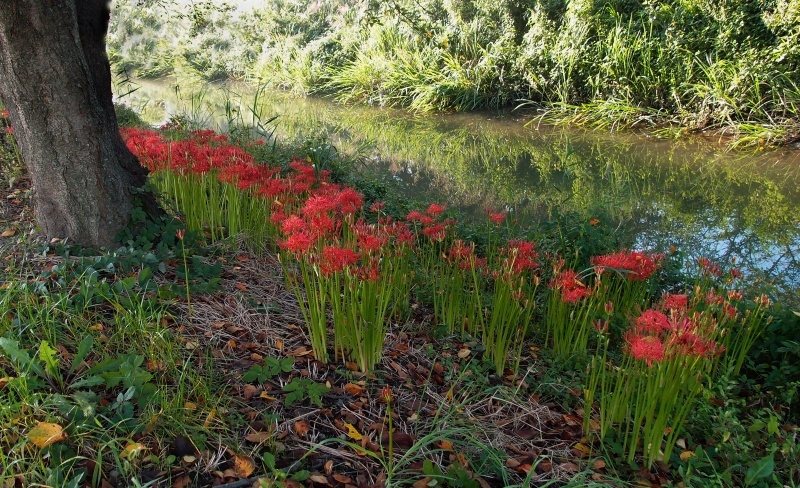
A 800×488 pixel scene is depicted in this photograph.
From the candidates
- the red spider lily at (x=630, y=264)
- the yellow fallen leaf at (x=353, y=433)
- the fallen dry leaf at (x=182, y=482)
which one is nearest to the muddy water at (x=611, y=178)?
the red spider lily at (x=630, y=264)


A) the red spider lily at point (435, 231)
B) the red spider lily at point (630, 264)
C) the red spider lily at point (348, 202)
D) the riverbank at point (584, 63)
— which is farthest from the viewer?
the riverbank at point (584, 63)

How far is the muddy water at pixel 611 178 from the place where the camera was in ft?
16.7

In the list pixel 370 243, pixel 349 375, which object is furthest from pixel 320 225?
pixel 349 375

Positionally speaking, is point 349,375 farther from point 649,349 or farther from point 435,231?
point 649,349

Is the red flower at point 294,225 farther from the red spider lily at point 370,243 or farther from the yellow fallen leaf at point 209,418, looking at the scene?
the yellow fallen leaf at point 209,418

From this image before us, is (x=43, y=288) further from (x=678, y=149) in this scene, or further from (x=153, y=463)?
(x=678, y=149)

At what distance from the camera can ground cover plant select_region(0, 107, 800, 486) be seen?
178cm

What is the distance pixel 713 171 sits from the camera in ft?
24.1

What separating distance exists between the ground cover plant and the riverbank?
4015mm

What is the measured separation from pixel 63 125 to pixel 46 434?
182 cm

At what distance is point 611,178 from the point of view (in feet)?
23.6

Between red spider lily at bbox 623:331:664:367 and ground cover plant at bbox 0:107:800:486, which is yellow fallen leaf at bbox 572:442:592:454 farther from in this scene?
red spider lily at bbox 623:331:664:367

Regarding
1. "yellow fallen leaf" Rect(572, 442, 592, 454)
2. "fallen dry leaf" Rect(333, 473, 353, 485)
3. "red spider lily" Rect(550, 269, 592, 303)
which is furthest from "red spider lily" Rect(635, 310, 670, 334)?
"fallen dry leaf" Rect(333, 473, 353, 485)

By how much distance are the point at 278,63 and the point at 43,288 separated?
55.8 ft
